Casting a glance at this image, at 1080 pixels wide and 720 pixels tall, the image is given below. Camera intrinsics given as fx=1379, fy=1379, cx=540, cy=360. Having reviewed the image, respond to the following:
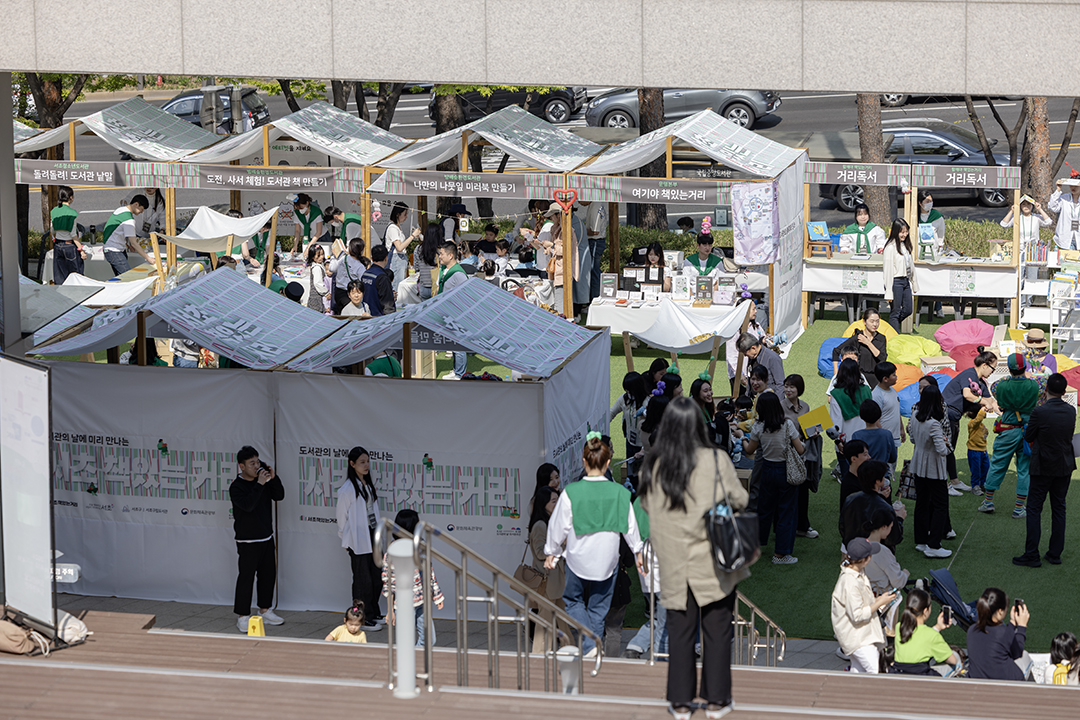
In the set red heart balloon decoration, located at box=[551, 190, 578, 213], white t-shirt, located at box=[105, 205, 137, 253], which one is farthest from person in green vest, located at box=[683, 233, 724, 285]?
white t-shirt, located at box=[105, 205, 137, 253]

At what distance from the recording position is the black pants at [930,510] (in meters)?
12.3

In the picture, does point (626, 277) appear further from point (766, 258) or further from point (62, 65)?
point (62, 65)

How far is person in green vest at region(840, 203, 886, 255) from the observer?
821 inches

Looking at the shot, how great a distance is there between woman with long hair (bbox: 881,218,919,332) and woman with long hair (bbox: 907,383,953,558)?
23.1 feet

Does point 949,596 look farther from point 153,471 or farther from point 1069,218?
point 1069,218

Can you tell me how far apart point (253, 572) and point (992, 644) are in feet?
18.8

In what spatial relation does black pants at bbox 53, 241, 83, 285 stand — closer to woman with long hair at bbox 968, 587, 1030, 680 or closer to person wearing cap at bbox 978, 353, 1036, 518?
person wearing cap at bbox 978, 353, 1036, 518

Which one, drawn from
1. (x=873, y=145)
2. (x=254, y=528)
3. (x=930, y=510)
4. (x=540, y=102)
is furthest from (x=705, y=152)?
(x=540, y=102)

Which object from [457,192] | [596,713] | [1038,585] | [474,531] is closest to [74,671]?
[596,713]

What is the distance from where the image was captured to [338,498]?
10.9 metres

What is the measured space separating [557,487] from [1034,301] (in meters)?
12.4

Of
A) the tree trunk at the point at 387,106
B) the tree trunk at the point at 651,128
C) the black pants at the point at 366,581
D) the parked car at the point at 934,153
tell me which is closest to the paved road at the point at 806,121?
the parked car at the point at 934,153

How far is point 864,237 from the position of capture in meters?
20.8

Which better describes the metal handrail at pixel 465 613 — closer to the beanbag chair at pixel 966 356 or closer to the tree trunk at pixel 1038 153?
the beanbag chair at pixel 966 356
